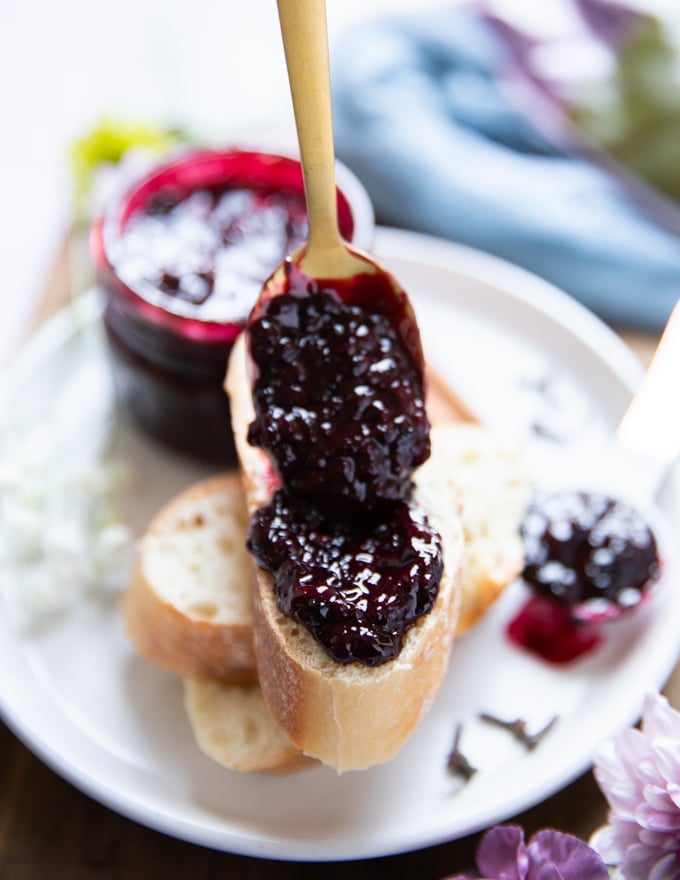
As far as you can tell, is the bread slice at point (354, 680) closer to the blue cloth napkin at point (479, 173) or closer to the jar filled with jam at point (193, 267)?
the jar filled with jam at point (193, 267)

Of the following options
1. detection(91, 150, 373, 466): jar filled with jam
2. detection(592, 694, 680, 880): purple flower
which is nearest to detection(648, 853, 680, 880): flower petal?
detection(592, 694, 680, 880): purple flower

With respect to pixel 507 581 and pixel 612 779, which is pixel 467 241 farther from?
pixel 612 779

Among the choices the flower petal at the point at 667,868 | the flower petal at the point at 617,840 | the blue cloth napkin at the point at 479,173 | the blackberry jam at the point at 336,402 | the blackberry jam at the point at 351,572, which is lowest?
the flower petal at the point at 617,840

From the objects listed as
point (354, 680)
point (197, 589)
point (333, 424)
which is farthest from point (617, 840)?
point (197, 589)

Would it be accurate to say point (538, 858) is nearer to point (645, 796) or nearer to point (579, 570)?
point (645, 796)

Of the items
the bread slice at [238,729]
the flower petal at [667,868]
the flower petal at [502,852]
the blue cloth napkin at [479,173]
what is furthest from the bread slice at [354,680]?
the blue cloth napkin at [479,173]

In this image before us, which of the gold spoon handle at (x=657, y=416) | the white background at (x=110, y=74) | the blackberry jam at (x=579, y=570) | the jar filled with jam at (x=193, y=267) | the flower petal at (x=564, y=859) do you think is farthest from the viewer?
the white background at (x=110, y=74)

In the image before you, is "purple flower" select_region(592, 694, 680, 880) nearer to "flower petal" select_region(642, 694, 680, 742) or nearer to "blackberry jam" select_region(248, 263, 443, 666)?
"flower petal" select_region(642, 694, 680, 742)
